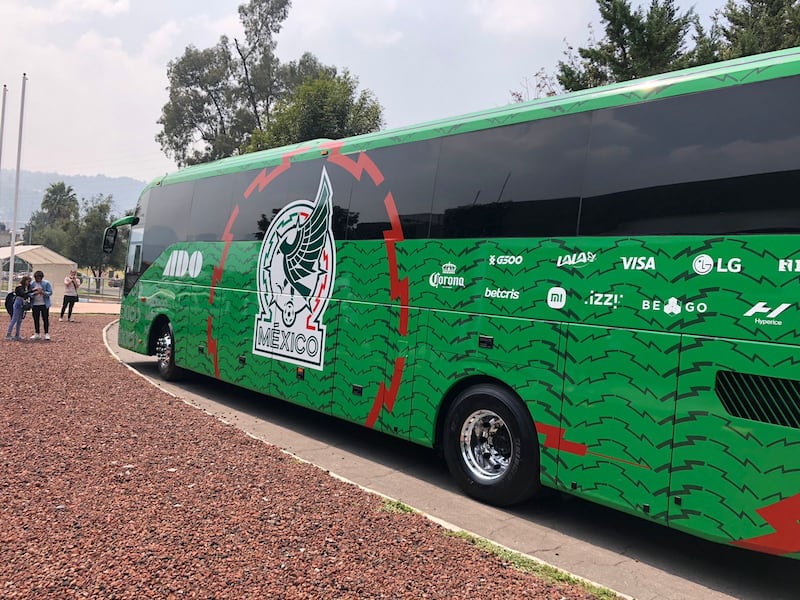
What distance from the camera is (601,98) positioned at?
520 cm

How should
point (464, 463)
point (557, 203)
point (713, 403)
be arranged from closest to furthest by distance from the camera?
point (713, 403) → point (557, 203) → point (464, 463)

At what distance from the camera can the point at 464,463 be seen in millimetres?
6027

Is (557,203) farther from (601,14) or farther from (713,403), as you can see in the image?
(601,14)

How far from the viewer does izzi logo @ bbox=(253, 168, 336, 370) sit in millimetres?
7848

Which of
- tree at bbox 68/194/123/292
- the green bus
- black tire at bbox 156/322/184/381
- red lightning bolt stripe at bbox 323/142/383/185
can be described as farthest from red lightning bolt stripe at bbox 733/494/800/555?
tree at bbox 68/194/123/292

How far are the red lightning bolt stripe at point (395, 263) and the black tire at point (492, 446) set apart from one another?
3.69 ft

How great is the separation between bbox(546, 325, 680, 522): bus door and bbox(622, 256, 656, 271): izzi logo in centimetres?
49

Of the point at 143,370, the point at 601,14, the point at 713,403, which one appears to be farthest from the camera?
the point at 601,14

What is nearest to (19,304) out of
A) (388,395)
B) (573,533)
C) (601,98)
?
(388,395)

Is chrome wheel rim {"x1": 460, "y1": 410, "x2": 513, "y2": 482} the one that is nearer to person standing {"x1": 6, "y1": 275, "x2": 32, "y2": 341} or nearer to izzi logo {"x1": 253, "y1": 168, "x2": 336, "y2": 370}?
izzi logo {"x1": 253, "y1": 168, "x2": 336, "y2": 370}

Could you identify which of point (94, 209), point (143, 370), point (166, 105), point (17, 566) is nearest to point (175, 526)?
point (17, 566)

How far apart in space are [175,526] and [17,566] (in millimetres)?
956

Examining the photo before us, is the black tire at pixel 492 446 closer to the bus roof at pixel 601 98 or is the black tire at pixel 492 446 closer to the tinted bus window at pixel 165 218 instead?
the bus roof at pixel 601 98

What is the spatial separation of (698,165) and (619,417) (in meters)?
1.97
